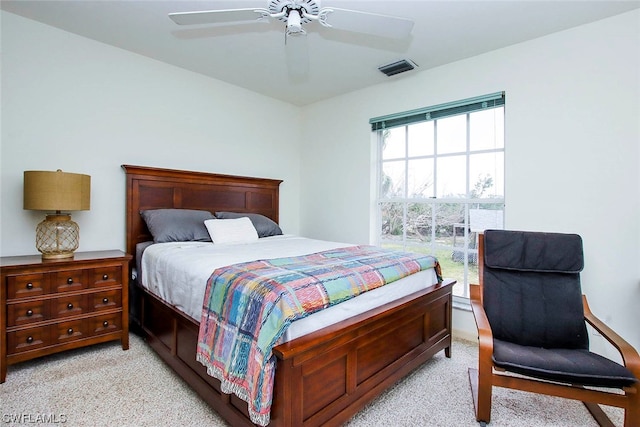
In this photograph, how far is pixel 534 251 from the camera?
7.15ft

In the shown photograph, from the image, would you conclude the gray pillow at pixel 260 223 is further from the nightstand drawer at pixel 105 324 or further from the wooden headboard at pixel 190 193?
the nightstand drawer at pixel 105 324

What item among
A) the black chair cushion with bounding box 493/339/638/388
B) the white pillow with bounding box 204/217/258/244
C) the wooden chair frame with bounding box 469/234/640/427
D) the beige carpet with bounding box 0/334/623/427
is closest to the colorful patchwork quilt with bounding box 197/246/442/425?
the beige carpet with bounding box 0/334/623/427

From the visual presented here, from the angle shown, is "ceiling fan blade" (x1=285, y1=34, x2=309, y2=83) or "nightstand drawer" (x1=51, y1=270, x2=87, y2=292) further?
"ceiling fan blade" (x1=285, y1=34, x2=309, y2=83)

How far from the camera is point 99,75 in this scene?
2873 millimetres

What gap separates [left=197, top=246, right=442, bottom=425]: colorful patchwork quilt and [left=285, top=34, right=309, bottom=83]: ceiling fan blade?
5.88 feet

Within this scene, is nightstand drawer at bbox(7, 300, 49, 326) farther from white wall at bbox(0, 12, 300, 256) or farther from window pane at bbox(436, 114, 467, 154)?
window pane at bbox(436, 114, 467, 154)

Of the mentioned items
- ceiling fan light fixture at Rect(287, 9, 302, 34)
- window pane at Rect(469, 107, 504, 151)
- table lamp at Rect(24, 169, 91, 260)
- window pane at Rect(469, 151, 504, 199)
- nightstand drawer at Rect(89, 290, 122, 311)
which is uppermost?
ceiling fan light fixture at Rect(287, 9, 302, 34)

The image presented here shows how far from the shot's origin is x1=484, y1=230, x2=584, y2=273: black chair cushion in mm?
2111

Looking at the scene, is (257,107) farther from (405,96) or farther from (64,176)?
(64,176)

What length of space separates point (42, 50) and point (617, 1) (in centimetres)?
439

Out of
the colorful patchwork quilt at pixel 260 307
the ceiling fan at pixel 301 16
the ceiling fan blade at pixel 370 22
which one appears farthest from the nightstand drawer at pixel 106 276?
the ceiling fan blade at pixel 370 22

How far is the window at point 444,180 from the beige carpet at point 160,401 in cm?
124

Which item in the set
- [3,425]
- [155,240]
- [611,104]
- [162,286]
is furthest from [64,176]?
[611,104]

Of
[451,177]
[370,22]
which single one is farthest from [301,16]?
[451,177]
